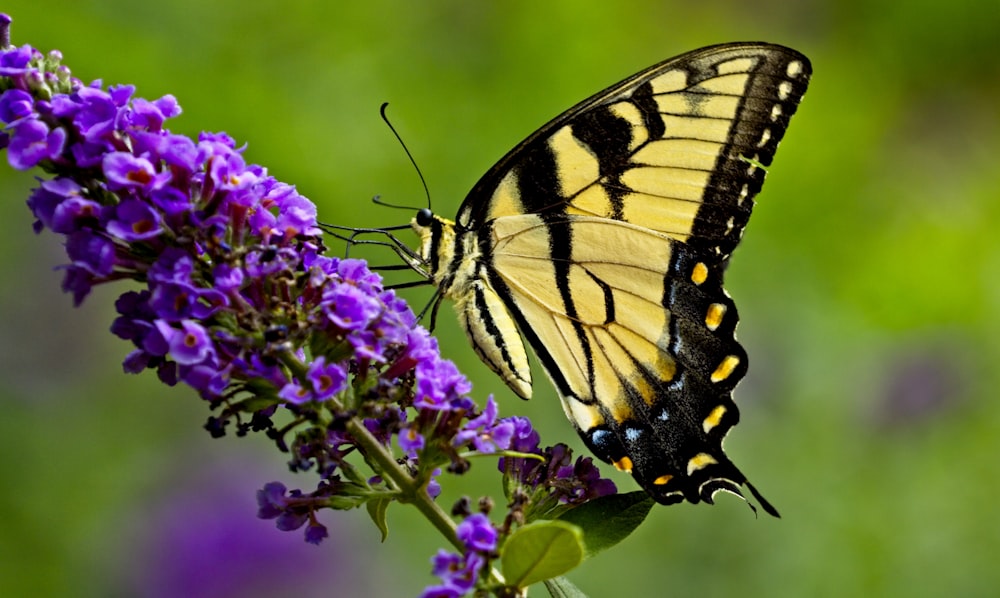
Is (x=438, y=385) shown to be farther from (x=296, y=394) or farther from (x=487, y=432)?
(x=296, y=394)

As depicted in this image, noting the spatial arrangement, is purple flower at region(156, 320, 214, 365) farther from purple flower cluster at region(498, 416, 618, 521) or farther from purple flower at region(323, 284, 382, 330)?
purple flower cluster at region(498, 416, 618, 521)

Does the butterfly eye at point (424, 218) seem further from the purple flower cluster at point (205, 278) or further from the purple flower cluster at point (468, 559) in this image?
the purple flower cluster at point (468, 559)

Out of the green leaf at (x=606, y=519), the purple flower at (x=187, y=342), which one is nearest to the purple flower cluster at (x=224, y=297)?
the purple flower at (x=187, y=342)

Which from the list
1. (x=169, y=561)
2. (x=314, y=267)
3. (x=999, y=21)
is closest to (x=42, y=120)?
(x=314, y=267)

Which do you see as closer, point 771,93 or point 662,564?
point 771,93

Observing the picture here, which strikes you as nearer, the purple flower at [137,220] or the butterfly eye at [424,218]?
the purple flower at [137,220]

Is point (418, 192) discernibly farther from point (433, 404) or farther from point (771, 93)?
point (433, 404)
